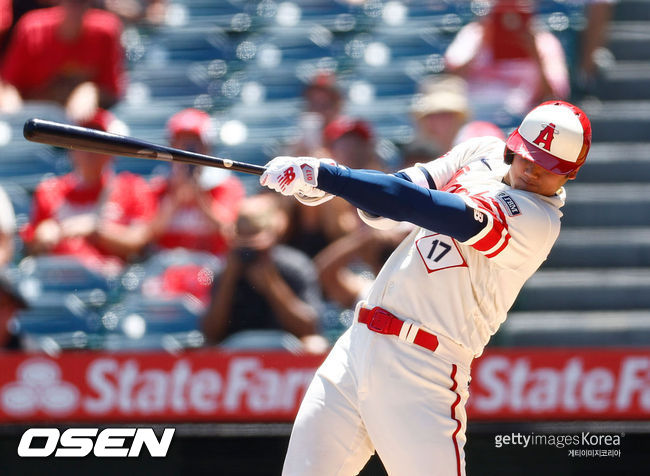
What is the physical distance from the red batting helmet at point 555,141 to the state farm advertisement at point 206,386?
77.1 inches

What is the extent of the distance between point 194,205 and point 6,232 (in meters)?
0.98

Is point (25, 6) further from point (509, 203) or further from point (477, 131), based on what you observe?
point (509, 203)

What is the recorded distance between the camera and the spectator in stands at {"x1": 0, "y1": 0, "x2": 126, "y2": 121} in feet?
18.5

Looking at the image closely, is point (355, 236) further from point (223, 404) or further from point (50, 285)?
point (50, 285)

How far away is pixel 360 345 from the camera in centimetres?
261

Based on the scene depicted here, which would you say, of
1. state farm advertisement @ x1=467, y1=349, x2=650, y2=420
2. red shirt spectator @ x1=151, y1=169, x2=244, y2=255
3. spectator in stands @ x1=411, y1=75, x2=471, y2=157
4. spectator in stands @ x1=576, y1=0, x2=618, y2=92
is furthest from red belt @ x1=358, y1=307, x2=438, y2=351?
spectator in stands @ x1=576, y1=0, x2=618, y2=92

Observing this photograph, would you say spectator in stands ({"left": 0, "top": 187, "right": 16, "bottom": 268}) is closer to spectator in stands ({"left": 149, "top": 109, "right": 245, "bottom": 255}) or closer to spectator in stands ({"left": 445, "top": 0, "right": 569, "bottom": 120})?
spectator in stands ({"left": 149, "top": 109, "right": 245, "bottom": 255})

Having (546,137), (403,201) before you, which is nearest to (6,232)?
(403,201)

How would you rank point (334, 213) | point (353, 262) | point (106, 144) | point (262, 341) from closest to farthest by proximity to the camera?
point (106, 144)
point (262, 341)
point (353, 262)
point (334, 213)

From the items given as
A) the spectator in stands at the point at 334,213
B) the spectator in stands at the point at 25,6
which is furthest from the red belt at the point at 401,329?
the spectator in stands at the point at 25,6

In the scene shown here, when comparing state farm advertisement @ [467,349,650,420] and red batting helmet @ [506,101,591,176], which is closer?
red batting helmet @ [506,101,591,176]

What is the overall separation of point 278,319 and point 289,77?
5.98 feet

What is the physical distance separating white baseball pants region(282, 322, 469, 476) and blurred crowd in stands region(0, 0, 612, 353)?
189cm

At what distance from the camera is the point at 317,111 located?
539 centimetres
